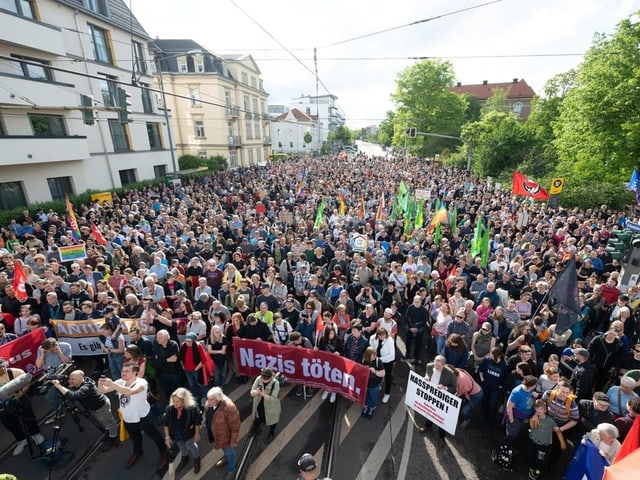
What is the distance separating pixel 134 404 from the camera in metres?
4.75

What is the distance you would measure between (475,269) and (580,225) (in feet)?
21.5

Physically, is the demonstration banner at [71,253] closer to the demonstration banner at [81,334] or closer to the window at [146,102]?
the demonstration banner at [81,334]

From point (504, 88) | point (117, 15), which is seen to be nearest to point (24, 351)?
point (117, 15)

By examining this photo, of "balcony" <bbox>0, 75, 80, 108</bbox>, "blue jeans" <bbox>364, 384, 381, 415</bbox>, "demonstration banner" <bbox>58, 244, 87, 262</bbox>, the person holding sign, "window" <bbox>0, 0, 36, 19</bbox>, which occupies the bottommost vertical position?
"blue jeans" <bbox>364, 384, 381, 415</bbox>

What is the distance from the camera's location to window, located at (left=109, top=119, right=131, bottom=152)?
25.0m

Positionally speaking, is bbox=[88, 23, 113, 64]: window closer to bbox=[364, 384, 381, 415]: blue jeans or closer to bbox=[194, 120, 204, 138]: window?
bbox=[194, 120, 204, 138]: window

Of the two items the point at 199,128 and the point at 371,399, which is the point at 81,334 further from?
the point at 199,128

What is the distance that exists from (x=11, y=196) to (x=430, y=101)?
50.0 meters

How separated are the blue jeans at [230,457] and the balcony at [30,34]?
21.6m

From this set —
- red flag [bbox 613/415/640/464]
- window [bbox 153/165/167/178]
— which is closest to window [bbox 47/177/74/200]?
window [bbox 153/165/167/178]

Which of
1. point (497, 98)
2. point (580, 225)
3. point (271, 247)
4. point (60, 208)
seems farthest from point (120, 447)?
point (497, 98)

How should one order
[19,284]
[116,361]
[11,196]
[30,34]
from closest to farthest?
1. [116,361]
2. [19,284]
3. [30,34]
4. [11,196]

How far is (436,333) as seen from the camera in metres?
7.16

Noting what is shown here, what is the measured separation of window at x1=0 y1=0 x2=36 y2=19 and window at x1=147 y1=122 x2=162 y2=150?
1063cm
